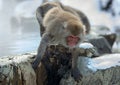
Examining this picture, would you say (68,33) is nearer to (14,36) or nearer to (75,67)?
(75,67)

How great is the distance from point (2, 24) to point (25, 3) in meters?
2.69

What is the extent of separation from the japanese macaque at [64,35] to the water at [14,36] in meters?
1.86

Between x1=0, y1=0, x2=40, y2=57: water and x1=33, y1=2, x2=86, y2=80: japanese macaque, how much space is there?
1855 mm

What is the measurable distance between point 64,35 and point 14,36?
17.9 ft

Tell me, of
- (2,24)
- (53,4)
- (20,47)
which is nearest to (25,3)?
(2,24)

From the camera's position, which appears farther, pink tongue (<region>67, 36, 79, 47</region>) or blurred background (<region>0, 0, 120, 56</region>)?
blurred background (<region>0, 0, 120, 56</region>)

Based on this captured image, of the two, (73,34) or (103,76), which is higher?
(73,34)

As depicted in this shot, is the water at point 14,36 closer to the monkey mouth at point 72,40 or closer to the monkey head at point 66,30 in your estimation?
the monkey head at point 66,30

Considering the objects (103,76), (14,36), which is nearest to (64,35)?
(103,76)

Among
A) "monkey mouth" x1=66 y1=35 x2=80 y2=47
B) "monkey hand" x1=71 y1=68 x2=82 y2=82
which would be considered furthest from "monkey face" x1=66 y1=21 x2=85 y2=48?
"monkey hand" x1=71 y1=68 x2=82 y2=82

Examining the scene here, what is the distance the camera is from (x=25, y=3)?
1472cm

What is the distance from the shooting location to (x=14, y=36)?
369 inches

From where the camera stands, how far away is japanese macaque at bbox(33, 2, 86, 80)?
→ 4012 mm

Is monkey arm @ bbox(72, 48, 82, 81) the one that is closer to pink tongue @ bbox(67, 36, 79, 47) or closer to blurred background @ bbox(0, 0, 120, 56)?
pink tongue @ bbox(67, 36, 79, 47)
